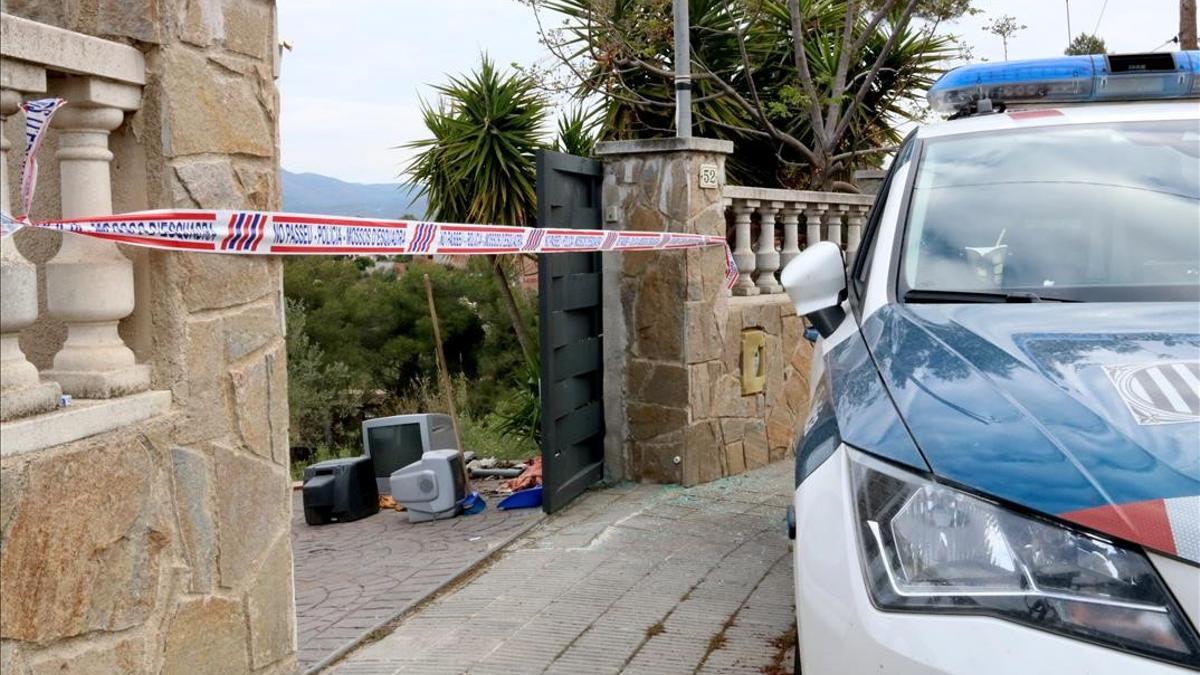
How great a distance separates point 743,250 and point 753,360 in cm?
76

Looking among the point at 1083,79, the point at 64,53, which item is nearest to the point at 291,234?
the point at 64,53

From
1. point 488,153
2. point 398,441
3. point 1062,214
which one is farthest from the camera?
point 488,153

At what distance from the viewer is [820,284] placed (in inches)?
133

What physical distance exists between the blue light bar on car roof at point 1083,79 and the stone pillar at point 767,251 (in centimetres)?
377

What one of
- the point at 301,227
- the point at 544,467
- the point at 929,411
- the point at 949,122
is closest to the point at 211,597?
the point at 301,227

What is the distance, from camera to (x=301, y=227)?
3.64 metres

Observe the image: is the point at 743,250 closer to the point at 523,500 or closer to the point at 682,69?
the point at 682,69

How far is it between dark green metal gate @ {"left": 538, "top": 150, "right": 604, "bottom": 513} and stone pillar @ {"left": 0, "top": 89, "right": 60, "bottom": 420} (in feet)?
12.5

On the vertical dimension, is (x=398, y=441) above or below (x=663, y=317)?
below

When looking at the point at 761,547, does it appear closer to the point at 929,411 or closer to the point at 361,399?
the point at 929,411

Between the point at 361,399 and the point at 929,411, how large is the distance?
20391 millimetres

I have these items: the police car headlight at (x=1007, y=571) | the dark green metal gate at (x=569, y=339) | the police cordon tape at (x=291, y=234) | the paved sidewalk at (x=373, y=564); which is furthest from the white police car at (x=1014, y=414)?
the dark green metal gate at (x=569, y=339)

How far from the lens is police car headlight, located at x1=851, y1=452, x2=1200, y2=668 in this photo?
195cm

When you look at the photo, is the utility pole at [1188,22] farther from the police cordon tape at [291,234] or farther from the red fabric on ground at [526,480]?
the police cordon tape at [291,234]
